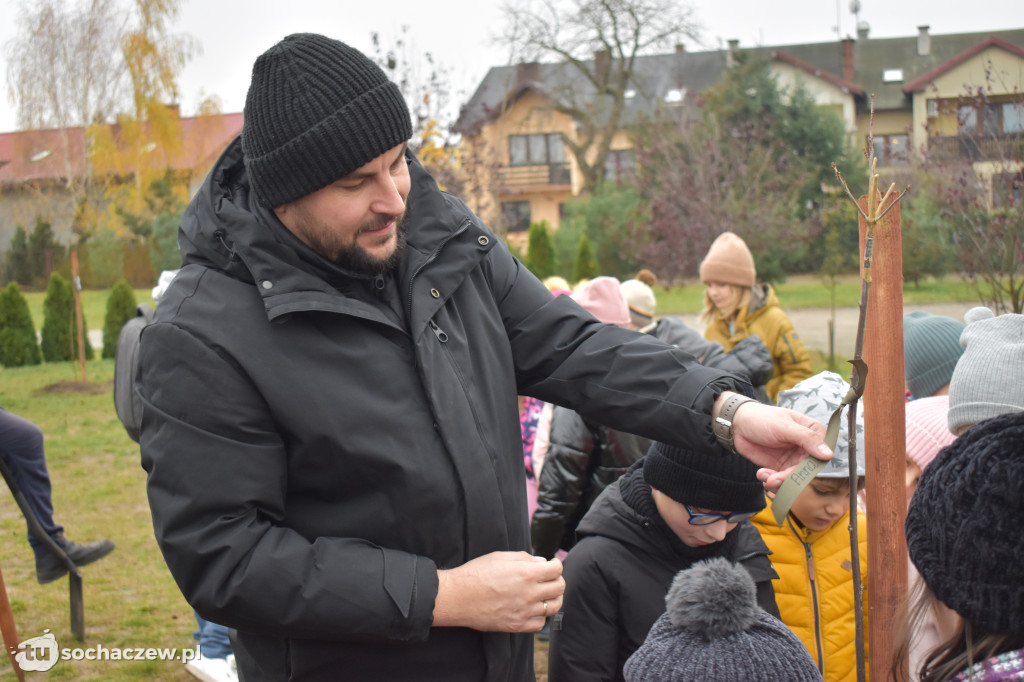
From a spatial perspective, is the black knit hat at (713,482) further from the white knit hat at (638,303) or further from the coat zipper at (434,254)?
the white knit hat at (638,303)

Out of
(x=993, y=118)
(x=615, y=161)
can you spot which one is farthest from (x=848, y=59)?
(x=993, y=118)

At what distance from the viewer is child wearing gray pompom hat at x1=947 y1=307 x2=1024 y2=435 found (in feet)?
7.11

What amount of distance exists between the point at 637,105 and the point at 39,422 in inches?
1352

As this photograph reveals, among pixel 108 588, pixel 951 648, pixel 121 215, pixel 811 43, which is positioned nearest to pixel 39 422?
pixel 108 588

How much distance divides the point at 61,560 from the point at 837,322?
47.2ft

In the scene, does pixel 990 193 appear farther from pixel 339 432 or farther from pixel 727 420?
pixel 339 432

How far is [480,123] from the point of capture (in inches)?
603

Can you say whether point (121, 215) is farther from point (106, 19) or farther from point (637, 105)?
point (637, 105)

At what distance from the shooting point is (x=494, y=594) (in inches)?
65.9

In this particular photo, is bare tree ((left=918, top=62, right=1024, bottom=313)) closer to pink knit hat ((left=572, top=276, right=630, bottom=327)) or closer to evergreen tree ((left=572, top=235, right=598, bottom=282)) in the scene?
pink knit hat ((left=572, top=276, right=630, bottom=327))

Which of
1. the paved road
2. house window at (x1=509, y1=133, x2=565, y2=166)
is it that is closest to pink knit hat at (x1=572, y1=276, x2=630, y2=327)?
the paved road

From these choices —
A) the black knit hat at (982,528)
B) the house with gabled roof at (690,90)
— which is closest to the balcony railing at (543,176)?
the house with gabled roof at (690,90)

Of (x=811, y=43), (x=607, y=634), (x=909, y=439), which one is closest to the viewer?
(x=607, y=634)

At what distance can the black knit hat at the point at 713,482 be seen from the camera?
7.73ft
